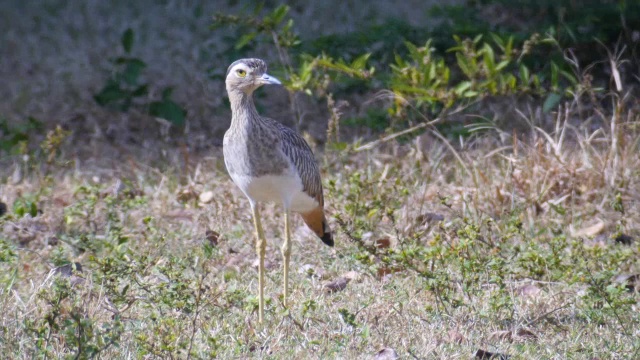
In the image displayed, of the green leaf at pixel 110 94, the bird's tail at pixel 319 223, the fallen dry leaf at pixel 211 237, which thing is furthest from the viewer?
the green leaf at pixel 110 94

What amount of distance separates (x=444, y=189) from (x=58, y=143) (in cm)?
249

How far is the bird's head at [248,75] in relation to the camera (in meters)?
4.79

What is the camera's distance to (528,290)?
4945 mm

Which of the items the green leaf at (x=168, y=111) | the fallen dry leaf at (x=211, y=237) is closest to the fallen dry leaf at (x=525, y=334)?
the fallen dry leaf at (x=211, y=237)

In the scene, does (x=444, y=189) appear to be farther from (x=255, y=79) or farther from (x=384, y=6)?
(x=384, y=6)

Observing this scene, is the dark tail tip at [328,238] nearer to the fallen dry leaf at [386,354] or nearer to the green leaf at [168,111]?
the fallen dry leaf at [386,354]

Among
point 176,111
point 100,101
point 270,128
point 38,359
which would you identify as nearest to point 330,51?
point 176,111

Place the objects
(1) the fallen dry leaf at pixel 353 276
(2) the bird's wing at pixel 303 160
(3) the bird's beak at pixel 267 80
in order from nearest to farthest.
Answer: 1. (3) the bird's beak at pixel 267 80
2. (2) the bird's wing at pixel 303 160
3. (1) the fallen dry leaf at pixel 353 276

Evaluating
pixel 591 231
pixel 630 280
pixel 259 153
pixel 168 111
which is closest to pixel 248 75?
pixel 259 153

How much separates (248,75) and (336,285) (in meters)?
1.11

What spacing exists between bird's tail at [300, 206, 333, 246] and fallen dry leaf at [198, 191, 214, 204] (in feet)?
3.75

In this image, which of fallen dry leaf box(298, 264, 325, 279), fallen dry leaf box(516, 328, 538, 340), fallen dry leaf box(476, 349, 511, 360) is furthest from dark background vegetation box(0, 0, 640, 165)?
fallen dry leaf box(476, 349, 511, 360)

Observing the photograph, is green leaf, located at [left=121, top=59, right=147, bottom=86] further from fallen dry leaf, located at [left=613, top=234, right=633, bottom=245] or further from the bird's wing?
fallen dry leaf, located at [left=613, top=234, right=633, bottom=245]

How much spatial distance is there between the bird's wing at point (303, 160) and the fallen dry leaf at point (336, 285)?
17.1 inches
